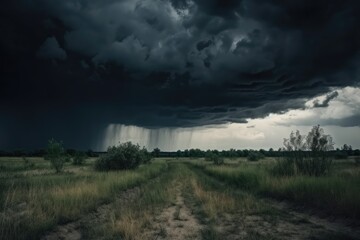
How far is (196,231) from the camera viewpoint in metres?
9.21

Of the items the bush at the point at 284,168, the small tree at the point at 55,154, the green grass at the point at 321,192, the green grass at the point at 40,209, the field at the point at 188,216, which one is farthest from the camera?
the small tree at the point at 55,154

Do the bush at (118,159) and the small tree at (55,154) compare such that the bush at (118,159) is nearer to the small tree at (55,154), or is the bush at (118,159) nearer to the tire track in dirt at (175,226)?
the small tree at (55,154)

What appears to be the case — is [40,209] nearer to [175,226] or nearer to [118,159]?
[175,226]

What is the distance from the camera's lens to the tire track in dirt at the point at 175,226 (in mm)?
8749

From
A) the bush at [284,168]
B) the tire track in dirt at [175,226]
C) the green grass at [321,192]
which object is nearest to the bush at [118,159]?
the bush at [284,168]

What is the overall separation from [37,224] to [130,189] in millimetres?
12292

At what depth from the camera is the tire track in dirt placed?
8.75 metres

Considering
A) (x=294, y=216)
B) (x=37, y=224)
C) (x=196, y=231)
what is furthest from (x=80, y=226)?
(x=294, y=216)

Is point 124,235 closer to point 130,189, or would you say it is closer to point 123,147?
point 130,189

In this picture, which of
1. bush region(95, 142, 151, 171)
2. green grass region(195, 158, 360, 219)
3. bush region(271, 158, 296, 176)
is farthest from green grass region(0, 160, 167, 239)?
bush region(95, 142, 151, 171)

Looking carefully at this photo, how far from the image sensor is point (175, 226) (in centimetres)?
1012

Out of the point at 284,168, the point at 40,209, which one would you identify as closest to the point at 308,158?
the point at 284,168

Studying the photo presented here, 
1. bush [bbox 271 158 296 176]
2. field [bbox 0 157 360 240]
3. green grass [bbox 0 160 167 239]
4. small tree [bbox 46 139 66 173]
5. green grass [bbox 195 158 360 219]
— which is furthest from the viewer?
small tree [bbox 46 139 66 173]

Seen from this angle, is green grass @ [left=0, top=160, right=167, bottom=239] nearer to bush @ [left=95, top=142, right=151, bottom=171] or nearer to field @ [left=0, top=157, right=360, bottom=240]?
field @ [left=0, top=157, right=360, bottom=240]
